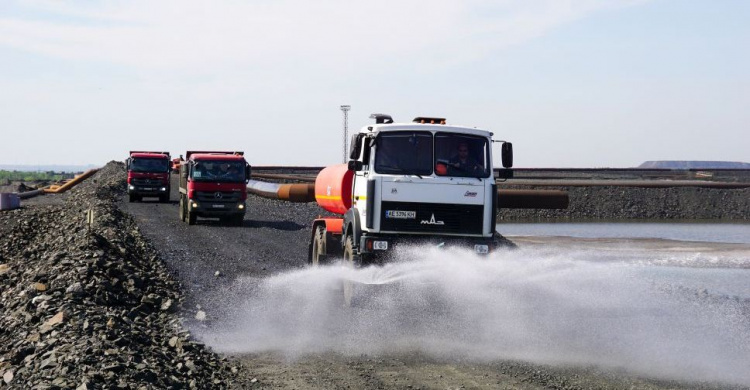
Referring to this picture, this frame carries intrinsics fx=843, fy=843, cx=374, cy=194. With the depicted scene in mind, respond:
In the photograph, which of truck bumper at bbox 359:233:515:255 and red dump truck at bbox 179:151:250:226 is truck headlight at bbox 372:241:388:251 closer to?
truck bumper at bbox 359:233:515:255

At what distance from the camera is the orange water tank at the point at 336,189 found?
16453mm

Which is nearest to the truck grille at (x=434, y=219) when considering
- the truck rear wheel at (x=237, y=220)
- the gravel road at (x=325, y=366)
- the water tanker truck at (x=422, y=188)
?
the water tanker truck at (x=422, y=188)

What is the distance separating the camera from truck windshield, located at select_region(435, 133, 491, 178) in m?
14.8

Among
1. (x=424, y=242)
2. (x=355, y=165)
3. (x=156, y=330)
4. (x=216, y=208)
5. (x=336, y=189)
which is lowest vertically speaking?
(x=156, y=330)

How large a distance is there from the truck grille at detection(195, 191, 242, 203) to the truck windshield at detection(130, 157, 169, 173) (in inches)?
539

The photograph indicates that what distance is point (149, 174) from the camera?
45.5 m

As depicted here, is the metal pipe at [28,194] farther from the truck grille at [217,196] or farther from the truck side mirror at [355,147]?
the truck side mirror at [355,147]

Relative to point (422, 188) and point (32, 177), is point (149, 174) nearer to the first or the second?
point (422, 188)

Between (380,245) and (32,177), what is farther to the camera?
(32,177)

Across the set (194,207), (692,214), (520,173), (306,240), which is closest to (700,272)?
(306,240)

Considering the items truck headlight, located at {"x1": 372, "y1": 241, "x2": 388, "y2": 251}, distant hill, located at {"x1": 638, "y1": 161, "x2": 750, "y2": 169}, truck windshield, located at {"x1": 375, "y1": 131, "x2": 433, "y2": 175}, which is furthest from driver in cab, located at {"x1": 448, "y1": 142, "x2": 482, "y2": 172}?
distant hill, located at {"x1": 638, "y1": 161, "x2": 750, "y2": 169}

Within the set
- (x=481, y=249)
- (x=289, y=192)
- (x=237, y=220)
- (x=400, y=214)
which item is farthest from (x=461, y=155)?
(x=289, y=192)

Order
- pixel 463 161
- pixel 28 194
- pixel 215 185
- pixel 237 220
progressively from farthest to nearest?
pixel 28 194, pixel 237 220, pixel 215 185, pixel 463 161

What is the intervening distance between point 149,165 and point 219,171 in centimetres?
1377
